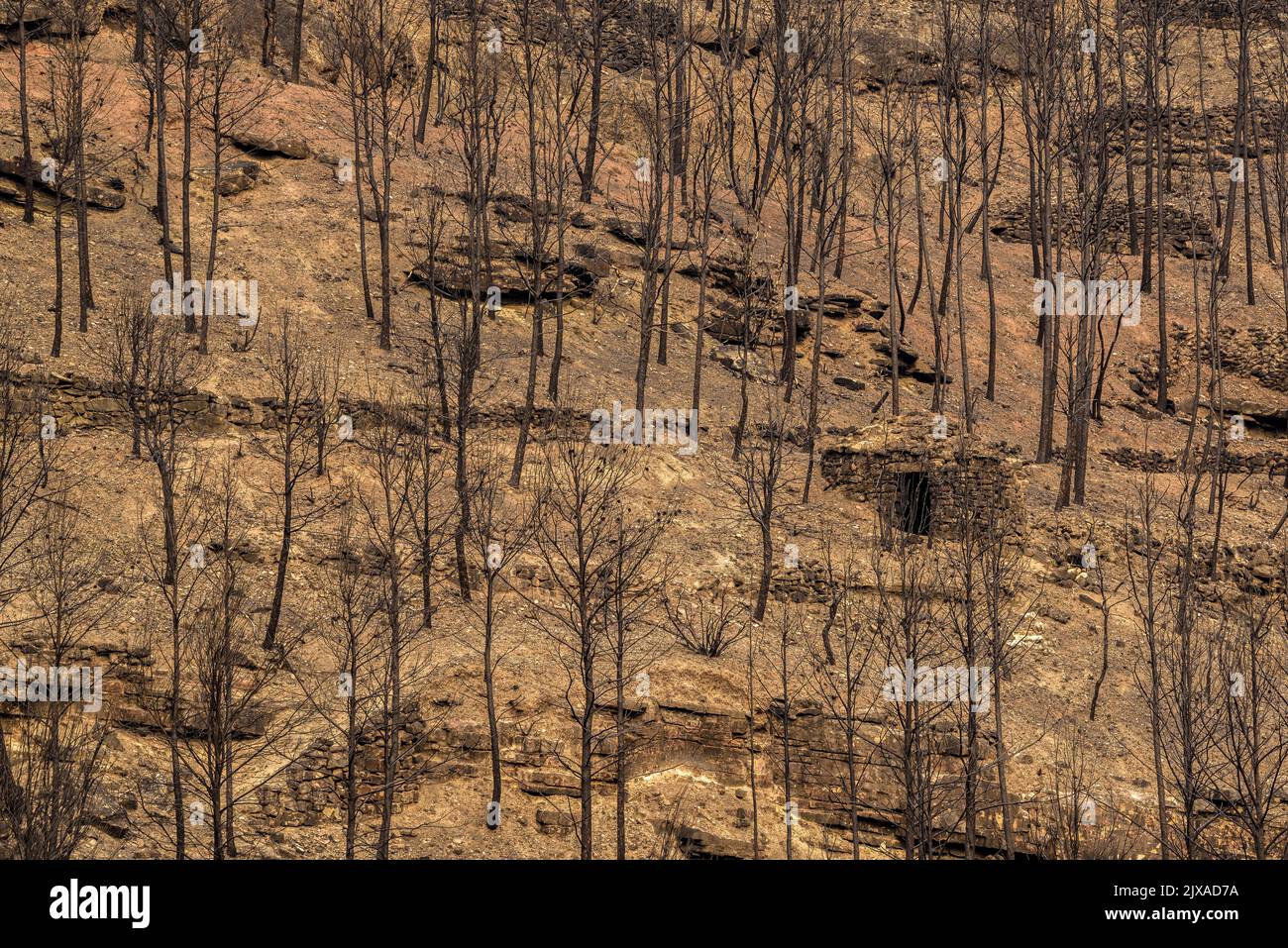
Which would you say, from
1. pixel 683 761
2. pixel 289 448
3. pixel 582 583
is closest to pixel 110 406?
pixel 289 448

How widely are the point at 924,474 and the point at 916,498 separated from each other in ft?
2.41

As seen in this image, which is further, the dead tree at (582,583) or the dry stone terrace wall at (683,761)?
the dry stone terrace wall at (683,761)

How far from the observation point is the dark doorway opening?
29.0 m

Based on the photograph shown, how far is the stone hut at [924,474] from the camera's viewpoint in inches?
1115

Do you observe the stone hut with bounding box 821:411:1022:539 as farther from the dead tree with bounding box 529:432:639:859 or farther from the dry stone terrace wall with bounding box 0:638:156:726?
the dry stone terrace wall with bounding box 0:638:156:726

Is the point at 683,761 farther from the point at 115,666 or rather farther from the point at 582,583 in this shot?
the point at 115,666

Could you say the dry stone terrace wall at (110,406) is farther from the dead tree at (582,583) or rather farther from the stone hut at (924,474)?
the stone hut at (924,474)

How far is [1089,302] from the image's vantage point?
32.6 metres

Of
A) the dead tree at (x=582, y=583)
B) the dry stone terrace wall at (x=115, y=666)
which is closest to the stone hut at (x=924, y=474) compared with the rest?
the dead tree at (x=582, y=583)

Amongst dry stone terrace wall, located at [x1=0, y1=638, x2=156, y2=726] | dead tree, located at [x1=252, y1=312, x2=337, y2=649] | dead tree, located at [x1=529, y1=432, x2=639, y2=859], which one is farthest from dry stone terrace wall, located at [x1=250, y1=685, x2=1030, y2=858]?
dead tree, located at [x1=252, y1=312, x2=337, y2=649]

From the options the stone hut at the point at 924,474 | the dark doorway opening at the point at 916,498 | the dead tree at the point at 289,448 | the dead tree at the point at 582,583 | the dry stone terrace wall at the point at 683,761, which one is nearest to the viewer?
the dead tree at the point at 582,583

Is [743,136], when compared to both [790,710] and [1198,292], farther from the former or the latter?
[790,710]

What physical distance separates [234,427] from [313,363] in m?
3.09

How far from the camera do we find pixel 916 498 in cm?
2867
